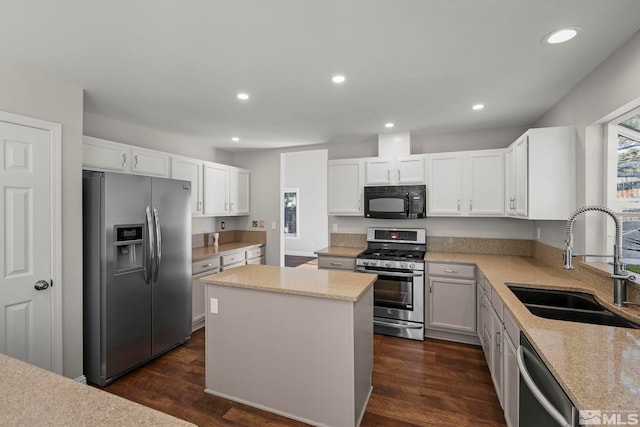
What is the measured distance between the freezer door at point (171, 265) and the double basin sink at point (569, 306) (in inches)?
122

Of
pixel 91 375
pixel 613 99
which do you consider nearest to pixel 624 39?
pixel 613 99

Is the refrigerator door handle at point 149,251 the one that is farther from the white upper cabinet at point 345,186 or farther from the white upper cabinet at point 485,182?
the white upper cabinet at point 485,182

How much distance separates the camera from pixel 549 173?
8.53 ft

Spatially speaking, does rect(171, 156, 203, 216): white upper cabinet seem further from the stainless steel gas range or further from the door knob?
the stainless steel gas range

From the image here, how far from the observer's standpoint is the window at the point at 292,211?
29.9 ft

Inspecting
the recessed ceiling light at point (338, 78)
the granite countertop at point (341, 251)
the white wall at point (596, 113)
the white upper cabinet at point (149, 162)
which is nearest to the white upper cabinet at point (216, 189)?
the white upper cabinet at point (149, 162)

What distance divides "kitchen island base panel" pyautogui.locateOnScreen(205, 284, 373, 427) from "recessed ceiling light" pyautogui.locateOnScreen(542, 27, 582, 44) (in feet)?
6.39

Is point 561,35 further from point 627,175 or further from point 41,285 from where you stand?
point 41,285

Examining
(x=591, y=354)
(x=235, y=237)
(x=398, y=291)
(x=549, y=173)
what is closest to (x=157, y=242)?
(x=235, y=237)

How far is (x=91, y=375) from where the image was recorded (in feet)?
8.57

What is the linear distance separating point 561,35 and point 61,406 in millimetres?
2831

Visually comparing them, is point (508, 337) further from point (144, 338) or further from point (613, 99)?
point (144, 338)

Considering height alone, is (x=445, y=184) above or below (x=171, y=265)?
above

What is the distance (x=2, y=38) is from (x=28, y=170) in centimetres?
86
